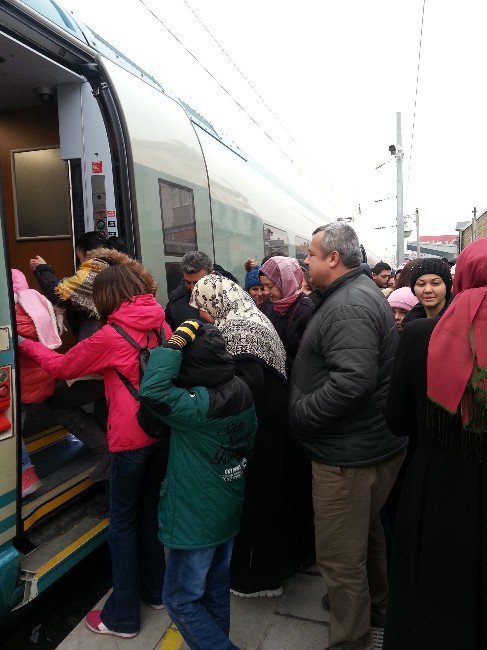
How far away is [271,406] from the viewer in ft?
8.44

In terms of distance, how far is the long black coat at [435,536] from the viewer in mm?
1574

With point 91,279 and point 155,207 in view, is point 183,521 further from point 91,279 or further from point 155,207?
point 155,207

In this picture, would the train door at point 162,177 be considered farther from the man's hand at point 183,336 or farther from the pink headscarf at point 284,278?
the man's hand at point 183,336

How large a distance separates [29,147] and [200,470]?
3.42 meters

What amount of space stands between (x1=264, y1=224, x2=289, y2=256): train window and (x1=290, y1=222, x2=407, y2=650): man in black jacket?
4.78 metres

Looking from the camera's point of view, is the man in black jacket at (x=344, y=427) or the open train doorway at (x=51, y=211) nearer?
the man in black jacket at (x=344, y=427)

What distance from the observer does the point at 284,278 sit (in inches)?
136

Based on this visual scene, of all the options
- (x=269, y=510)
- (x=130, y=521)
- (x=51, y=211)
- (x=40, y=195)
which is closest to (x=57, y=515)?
(x=130, y=521)

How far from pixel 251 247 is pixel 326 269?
4.16 meters

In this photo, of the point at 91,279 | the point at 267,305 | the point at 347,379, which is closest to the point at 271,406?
the point at 347,379

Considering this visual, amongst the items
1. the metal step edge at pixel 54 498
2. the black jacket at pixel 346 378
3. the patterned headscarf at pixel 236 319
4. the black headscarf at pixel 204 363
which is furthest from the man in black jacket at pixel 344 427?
the metal step edge at pixel 54 498

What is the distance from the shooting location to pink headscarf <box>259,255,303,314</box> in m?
3.46

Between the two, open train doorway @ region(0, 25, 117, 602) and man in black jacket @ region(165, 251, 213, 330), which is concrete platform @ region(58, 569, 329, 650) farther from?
man in black jacket @ region(165, 251, 213, 330)

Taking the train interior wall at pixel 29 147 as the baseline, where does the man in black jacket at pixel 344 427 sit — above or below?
below
